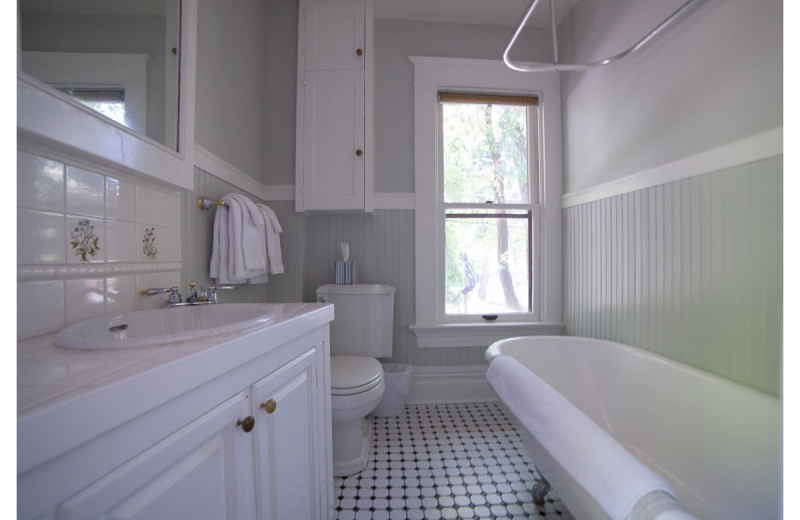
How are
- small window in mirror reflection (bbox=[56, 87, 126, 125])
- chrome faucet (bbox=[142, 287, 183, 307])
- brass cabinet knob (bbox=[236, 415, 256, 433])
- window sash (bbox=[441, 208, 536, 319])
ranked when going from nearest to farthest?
brass cabinet knob (bbox=[236, 415, 256, 433])
small window in mirror reflection (bbox=[56, 87, 126, 125])
chrome faucet (bbox=[142, 287, 183, 307])
window sash (bbox=[441, 208, 536, 319])

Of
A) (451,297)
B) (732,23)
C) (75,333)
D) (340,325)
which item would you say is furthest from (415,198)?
(75,333)

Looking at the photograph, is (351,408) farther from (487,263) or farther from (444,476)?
(487,263)

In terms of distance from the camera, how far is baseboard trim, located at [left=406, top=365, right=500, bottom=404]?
2152 mm

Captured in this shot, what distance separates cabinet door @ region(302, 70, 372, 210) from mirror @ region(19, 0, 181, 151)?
0.85m

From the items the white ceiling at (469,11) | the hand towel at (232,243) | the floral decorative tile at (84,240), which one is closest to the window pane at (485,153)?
the white ceiling at (469,11)

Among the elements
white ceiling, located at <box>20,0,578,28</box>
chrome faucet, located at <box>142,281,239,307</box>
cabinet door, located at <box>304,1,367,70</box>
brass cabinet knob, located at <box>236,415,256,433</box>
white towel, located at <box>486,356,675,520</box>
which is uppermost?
white ceiling, located at <box>20,0,578,28</box>

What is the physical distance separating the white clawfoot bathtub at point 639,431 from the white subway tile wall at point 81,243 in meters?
1.22

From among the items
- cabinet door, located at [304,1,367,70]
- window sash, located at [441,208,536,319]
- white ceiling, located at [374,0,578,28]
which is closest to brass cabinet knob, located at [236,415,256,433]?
window sash, located at [441,208,536,319]

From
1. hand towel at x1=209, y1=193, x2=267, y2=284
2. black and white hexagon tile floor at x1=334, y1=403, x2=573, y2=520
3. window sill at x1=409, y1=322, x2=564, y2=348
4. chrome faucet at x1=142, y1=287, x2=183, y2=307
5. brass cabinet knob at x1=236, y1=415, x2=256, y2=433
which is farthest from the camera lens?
window sill at x1=409, y1=322, x2=564, y2=348

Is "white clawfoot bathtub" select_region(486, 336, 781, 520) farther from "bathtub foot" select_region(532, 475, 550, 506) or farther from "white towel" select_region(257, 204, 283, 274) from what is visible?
"white towel" select_region(257, 204, 283, 274)

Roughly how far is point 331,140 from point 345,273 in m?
0.85

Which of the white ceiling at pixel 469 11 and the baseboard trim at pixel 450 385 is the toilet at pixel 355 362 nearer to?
the baseboard trim at pixel 450 385

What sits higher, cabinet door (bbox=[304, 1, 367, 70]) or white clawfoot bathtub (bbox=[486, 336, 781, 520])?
cabinet door (bbox=[304, 1, 367, 70])

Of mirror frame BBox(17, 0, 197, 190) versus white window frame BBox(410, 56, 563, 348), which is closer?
mirror frame BBox(17, 0, 197, 190)
